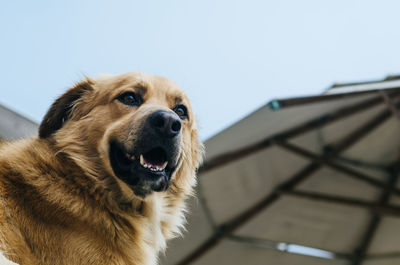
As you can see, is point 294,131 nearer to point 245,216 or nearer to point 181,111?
point 245,216

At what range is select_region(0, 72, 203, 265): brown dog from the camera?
2.06m

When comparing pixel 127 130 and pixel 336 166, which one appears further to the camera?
pixel 336 166

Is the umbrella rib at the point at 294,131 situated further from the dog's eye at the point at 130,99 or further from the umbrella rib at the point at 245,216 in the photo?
the dog's eye at the point at 130,99

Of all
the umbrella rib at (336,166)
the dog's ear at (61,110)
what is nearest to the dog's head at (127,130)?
the dog's ear at (61,110)

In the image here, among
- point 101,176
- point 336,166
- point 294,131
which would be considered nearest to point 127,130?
point 101,176

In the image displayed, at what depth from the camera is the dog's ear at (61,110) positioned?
8.57 ft

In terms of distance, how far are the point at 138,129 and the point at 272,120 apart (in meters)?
3.05

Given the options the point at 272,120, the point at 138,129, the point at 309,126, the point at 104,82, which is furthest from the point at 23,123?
the point at 309,126

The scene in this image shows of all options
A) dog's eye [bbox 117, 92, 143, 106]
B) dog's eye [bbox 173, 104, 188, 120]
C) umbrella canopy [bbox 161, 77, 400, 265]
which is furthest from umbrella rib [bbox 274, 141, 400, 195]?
dog's eye [bbox 117, 92, 143, 106]

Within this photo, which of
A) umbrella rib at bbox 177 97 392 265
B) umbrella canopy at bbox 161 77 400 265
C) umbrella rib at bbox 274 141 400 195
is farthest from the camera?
umbrella rib at bbox 177 97 392 265

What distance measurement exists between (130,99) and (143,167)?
0.46 metres

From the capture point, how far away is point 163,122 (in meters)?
2.37

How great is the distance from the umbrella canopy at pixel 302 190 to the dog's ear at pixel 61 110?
2519mm

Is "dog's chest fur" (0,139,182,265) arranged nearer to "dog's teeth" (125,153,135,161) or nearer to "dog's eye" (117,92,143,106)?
"dog's teeth" (125,153,135,161)
